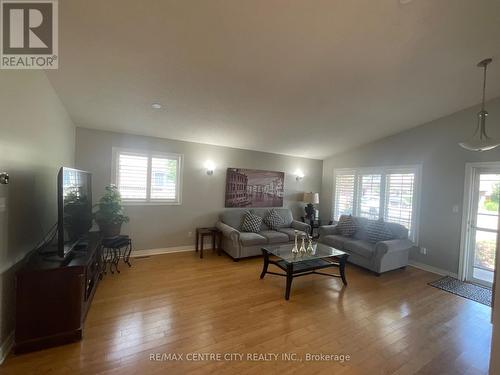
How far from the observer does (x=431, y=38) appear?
7.21 ft

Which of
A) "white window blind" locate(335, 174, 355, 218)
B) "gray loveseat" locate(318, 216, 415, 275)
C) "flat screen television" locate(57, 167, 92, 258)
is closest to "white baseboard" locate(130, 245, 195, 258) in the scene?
"flat screen television" locate(57, 167, 92, 258)

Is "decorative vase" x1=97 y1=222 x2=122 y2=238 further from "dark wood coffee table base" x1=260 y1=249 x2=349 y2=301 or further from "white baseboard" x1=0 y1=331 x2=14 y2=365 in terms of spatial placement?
"dark wood coffee table base" x1=260 y1=249 x2=349 y2=301

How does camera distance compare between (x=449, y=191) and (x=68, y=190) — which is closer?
(x=68, y=190)

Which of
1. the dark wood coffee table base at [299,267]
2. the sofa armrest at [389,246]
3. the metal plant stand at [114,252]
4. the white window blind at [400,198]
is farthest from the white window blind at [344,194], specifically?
the metal plant stand at [114,252]

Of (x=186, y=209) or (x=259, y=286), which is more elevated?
(x=186, y=209)

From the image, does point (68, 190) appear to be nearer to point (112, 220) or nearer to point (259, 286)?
point (112, 220)

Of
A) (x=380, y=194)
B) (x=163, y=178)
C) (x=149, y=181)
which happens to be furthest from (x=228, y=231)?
(x=380, y=194)

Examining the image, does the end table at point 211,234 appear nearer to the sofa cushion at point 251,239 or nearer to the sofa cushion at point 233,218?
Result: the sofa cushion at point 233,218

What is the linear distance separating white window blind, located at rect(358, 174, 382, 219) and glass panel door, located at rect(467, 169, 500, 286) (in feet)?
5.14

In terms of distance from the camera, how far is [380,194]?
4.97m

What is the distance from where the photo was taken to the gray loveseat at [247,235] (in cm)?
418

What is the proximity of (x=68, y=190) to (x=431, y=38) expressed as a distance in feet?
12.7

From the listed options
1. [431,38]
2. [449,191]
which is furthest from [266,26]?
[449,191]

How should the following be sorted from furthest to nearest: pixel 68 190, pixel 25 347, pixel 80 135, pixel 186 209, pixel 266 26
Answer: pixel 186 209, pixel 80 135, pixel 68 190, pixel 266 26, pixel 25 347
